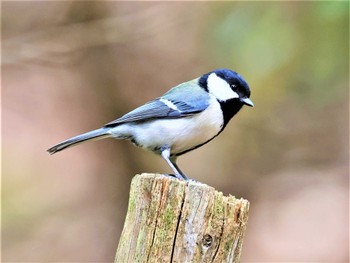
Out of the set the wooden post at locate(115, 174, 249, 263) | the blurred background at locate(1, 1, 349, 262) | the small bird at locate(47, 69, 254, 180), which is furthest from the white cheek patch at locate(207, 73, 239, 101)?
the blurred background at locate(1, 1, 349, 262)

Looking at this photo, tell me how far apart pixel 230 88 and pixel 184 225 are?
1.16 m

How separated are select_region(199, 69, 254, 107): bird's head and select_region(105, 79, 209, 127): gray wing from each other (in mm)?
74

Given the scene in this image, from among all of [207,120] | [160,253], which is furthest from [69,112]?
[160,253]

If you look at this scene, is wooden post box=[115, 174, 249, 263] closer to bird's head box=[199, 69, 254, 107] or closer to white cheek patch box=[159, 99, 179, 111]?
white cheek patch box=[159, 99, 179, 111]

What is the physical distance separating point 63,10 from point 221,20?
4.99 ft

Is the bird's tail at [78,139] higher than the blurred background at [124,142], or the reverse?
the blurred background at [124,142]

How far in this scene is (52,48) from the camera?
192 inches

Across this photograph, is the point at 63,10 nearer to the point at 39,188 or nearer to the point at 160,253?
the point at 39,188

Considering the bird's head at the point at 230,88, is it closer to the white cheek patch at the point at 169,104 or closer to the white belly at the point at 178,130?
the white belly at the point at 178,130

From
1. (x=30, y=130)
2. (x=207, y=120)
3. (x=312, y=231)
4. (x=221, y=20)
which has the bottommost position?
(x=207, y=120)

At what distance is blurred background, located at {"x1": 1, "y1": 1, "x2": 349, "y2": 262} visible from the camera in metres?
5.07

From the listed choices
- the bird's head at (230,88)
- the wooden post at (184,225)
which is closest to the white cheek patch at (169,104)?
the bird's head at (230,88)

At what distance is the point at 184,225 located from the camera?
187 centimetres

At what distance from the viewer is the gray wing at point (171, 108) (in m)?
2.81
